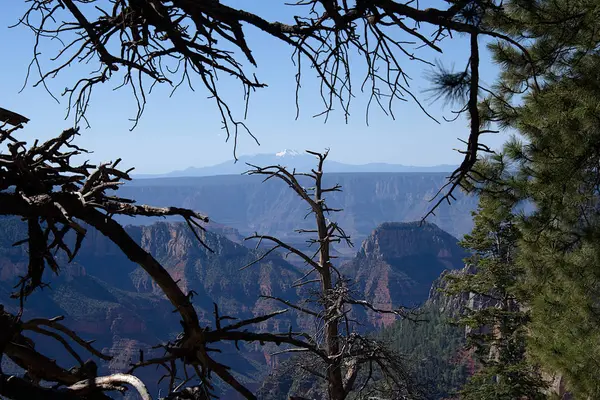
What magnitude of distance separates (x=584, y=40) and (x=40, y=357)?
7259 mm

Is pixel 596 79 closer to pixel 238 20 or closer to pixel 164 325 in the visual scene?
pixel 238 20

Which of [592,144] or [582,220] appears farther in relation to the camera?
[582,220]

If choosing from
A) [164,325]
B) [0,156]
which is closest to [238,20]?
[0,156]

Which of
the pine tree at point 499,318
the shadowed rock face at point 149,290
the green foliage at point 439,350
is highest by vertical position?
the pine tree at point 499,318

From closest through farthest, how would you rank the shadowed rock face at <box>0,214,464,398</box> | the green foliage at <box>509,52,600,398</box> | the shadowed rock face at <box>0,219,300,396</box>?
the green foliage at <box>509,52,600,398</box> < the shadowed rock face at <box>0,219,300,396</box> < the shadowed rock face at <box>0,214,464,398</box>

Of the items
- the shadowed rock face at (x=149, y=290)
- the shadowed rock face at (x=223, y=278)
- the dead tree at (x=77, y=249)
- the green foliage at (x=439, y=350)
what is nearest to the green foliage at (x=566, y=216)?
the dead tree at (x=77, y=249)

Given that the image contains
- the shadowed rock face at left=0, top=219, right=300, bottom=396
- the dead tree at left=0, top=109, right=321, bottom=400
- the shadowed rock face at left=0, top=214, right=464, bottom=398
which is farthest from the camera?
the shadowed rock face at left=0, top=214, right=464, bottom=398

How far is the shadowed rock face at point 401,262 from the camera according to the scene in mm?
163125

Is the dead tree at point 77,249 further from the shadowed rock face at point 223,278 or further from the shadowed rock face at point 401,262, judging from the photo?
the shadowed rock face at point 401,262

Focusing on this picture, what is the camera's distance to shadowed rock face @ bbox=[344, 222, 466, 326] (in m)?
163

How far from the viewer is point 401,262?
174250mm

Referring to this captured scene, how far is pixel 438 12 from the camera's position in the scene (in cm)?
219

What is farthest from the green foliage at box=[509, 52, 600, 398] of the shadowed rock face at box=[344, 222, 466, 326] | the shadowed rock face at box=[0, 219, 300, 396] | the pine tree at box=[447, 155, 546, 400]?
the shadowed rock face at box=[344, 222, 466, 326]

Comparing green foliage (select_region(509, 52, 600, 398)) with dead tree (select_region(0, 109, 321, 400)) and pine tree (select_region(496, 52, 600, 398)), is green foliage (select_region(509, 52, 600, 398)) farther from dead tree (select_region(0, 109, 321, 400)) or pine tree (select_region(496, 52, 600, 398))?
dead tree (select_region(0, 109, 321, 400))
